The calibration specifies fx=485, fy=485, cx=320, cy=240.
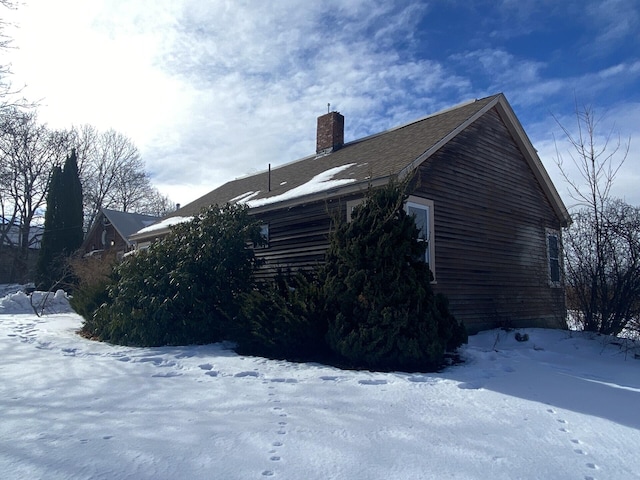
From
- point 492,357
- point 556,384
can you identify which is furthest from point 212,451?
point 492,357

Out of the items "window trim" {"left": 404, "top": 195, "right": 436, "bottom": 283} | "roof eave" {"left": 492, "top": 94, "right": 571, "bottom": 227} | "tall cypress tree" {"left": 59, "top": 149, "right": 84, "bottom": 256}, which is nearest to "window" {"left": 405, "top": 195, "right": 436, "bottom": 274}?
"window trim" {"left": 404, "top": 195, "right": 436, "bottom": 283}

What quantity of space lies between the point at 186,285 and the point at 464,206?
653 centimetres

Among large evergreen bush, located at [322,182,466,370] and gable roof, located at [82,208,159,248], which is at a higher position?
gable roof, located at [82,208,159,248]

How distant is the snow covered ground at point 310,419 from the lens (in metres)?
3.54

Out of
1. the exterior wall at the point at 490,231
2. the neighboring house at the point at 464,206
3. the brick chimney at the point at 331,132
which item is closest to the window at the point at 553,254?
the neighboring house at the point at 464,206

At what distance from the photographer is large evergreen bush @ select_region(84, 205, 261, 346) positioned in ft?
30.9

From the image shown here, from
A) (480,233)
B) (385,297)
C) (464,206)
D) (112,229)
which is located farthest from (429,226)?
(112,229)

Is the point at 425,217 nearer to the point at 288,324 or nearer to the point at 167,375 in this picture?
the point at 288,324

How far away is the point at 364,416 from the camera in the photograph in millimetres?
4715

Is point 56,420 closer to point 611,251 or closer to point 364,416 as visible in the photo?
point 364,416

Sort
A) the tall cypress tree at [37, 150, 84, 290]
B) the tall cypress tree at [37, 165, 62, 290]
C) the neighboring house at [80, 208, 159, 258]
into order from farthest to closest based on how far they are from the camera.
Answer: the neighboring house at [80, 208, 159, 258] < the tall cypress tree at [37, 150, 84, 290] < the tall cypress tree at [37, 165, 62, 290]

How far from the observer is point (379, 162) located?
10.9 m

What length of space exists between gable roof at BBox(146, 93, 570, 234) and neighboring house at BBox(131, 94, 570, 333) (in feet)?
0.13

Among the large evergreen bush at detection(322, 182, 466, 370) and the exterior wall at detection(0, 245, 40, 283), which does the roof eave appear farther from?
Result: the exterior wall at detection(0, 245, 40, 283)
